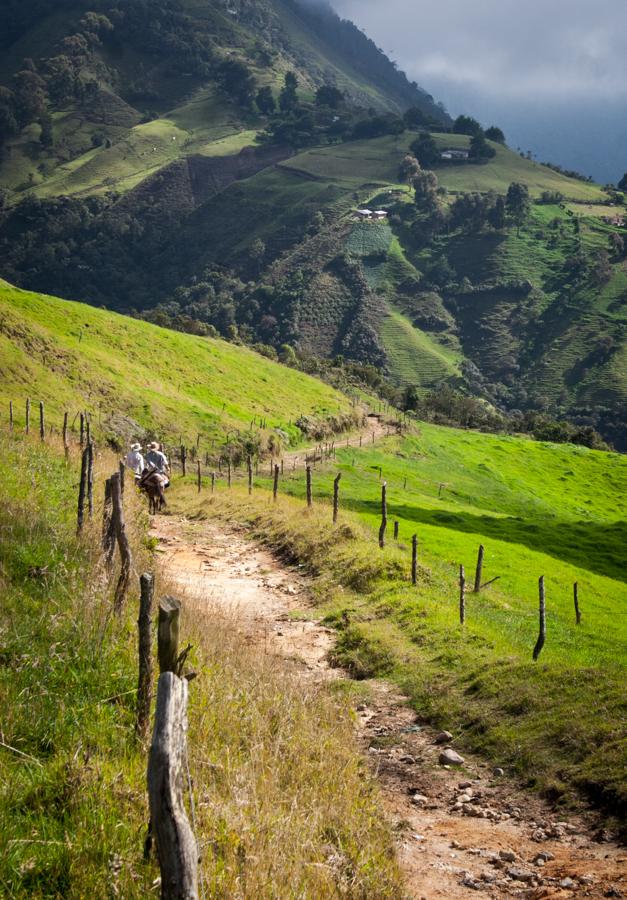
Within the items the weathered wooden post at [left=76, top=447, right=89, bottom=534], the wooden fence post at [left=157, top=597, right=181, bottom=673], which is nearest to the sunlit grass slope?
the weathered wooden post at [left=76, top=447, right=89, bottom=534]

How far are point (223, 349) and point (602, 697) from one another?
6906 centimetres

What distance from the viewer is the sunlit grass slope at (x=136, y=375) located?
43125mm

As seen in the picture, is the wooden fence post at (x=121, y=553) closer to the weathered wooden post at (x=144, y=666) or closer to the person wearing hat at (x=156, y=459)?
the weathered wooden post at (x=144, y=666)

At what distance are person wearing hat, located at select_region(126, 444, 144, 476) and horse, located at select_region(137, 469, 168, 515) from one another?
1.40ft

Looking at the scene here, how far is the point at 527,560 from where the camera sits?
124ft

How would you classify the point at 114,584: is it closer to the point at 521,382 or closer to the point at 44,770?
the point at 44,770

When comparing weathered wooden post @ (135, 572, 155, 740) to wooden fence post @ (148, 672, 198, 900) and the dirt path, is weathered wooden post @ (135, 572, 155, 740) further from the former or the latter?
the dirt path

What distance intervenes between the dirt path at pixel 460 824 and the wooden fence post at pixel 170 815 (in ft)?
11.3

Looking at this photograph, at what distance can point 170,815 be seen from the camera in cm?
383

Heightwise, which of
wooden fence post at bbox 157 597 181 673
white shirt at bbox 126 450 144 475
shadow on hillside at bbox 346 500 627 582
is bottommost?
shadow on hillside at bbox 346 500 627 582

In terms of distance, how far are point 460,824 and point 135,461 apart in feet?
57.5

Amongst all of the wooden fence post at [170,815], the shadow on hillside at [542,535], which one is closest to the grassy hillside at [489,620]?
the shadow on hillside at [542,535]

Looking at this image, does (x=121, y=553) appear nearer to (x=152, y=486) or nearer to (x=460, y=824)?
(x=460, y=824)

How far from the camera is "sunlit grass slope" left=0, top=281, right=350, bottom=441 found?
141ft
